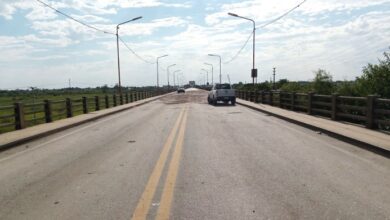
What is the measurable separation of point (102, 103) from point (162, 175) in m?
28.2

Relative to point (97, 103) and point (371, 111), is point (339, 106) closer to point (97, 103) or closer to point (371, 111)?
point (371, 111)

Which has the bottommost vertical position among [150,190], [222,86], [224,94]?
[224,94]

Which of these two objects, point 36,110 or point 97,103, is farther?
point 97,103

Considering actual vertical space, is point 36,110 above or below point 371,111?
below

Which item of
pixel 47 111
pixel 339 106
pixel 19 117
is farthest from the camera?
pixel 47 111

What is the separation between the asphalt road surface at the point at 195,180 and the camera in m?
5.74

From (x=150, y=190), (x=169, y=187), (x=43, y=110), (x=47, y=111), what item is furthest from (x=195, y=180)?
(x=43, y=110)

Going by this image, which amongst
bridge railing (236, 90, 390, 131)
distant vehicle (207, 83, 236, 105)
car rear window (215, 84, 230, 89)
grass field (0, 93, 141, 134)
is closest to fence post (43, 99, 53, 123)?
grass field (0, 93, 141, 134)

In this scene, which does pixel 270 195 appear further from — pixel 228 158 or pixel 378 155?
Answer: pixel 378 155

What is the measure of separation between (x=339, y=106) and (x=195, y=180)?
11.6m

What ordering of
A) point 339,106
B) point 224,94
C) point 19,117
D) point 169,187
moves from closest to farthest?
point 169,187 → point 19,117 → point 339,106 → point 224,94

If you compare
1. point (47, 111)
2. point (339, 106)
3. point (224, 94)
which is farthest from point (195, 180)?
point (224, 94)

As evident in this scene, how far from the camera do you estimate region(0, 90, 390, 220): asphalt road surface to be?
574 cm

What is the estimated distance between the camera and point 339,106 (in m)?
17.5
